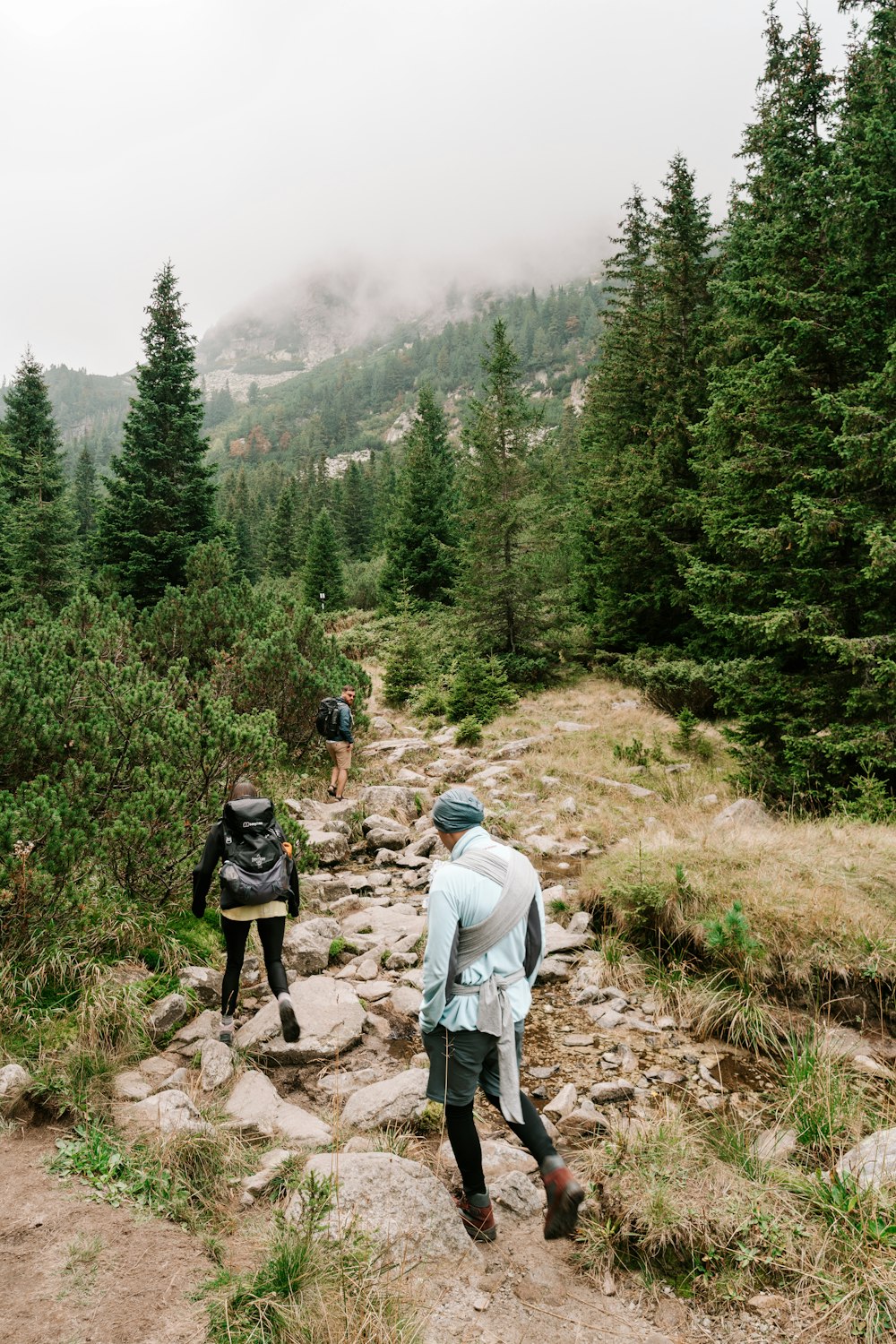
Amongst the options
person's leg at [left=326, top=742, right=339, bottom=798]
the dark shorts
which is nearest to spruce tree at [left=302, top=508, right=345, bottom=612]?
person's leg at [left=326, top=742, right=339, bottom=798]

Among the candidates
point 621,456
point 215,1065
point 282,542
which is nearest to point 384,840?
point 215,1065

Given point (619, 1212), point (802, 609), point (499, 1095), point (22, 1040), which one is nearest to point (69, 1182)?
point (22, 1040)

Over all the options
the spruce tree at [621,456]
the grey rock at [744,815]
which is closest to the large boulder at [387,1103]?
the grey rock at [744,815]

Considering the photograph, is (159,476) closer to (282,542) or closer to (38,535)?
(38,535)

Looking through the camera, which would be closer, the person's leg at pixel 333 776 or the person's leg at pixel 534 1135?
the person's leg at pixel 534 1135

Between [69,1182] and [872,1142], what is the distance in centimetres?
409

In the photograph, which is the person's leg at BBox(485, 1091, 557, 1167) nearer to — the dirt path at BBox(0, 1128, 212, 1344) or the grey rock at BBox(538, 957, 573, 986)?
the dirt path at BBox(0, 1128, 212, 1344)

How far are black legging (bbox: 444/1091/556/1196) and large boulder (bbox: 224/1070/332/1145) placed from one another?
3.54 ft

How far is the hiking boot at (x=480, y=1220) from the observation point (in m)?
3.31

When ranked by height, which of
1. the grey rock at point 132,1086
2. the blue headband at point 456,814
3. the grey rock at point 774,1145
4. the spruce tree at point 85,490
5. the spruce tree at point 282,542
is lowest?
the grey rock at point 774,1145

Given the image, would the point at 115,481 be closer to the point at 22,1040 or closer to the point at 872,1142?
the point at 22,1040

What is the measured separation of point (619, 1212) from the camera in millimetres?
3324

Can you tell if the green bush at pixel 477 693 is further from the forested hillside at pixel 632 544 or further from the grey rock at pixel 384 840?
the grey rock at pixel 384 840

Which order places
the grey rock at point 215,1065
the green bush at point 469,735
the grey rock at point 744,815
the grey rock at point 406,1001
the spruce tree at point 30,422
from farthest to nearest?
the spruce tree at point 30,422, the green bush at point 469,735, the grey rock at point 744,815, the grey rock at point 406,1001, the grey rock at point 215,1065
